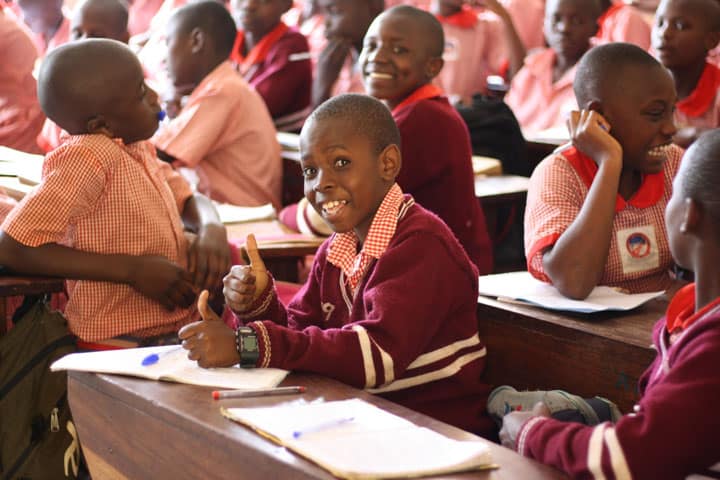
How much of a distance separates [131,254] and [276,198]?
5.03ft

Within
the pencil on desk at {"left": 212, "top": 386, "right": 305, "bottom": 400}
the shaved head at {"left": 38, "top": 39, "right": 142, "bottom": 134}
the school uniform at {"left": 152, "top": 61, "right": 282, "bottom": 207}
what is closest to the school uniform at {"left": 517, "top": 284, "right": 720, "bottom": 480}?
the pencil on desk at {"left": 212, "top": 386, "right": 305, "bottom": 400}

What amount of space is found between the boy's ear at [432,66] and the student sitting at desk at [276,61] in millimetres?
1829

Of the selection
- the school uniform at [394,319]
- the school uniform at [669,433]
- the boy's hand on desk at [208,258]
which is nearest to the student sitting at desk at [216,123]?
the boy's hand on desk at [208,258]

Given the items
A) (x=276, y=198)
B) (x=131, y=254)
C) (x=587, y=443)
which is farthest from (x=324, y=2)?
(x=587, y=443)

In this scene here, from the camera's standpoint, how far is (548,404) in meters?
1.89

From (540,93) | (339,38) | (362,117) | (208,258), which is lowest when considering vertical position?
(540,93)

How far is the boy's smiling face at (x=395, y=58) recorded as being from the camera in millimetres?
3305

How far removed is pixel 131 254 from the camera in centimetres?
242

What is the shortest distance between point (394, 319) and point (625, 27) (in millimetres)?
4523

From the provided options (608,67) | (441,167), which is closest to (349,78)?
(441,167)

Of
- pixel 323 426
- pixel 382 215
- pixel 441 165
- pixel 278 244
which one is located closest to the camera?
pixel 323 426

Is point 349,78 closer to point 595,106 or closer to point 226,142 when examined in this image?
point 226,142

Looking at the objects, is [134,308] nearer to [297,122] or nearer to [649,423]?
[649,423]

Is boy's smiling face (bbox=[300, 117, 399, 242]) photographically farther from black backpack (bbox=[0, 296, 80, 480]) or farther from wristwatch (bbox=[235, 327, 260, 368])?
black backpack (bbox=[0, 296, 80, 480])
